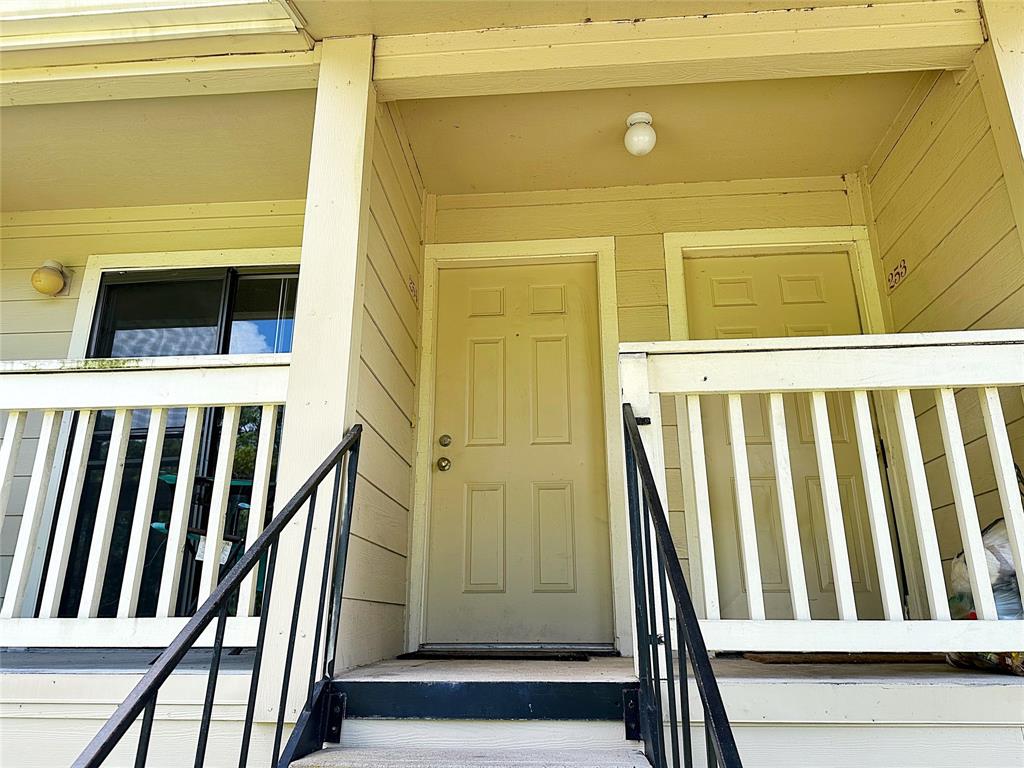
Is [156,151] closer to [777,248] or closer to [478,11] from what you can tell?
[478,11]

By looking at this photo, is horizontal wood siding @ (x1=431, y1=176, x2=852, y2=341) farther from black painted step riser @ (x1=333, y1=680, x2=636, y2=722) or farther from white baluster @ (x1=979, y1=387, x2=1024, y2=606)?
black painted step riser @ (x1=333, y1=680, x2=636, y2=722)

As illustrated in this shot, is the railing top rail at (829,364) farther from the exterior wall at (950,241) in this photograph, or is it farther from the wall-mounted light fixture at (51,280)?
the wall-mounted light fixture at (51,280)

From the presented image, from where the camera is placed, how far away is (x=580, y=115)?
2.80 meters

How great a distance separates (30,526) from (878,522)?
2.28 m

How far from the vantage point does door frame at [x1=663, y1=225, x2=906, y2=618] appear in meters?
3.03

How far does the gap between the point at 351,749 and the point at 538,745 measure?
1.47 ft

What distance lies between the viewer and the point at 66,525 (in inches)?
76.1

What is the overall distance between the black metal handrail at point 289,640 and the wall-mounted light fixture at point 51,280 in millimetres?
2233

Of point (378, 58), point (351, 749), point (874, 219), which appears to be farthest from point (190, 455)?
point (874, 219)

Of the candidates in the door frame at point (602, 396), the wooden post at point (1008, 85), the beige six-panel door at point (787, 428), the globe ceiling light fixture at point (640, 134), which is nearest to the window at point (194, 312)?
the door frame at point (602, 396)

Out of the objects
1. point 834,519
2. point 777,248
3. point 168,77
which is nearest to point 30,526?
point 168,77

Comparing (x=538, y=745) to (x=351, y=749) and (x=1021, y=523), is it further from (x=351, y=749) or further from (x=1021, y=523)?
(x=1021, y=523)

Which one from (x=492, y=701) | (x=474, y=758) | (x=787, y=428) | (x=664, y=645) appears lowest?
(x=474, y=758)

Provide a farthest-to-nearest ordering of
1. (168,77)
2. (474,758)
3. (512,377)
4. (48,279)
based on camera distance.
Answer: (48,279)
(512,377)
(168,77)
(474,758)
